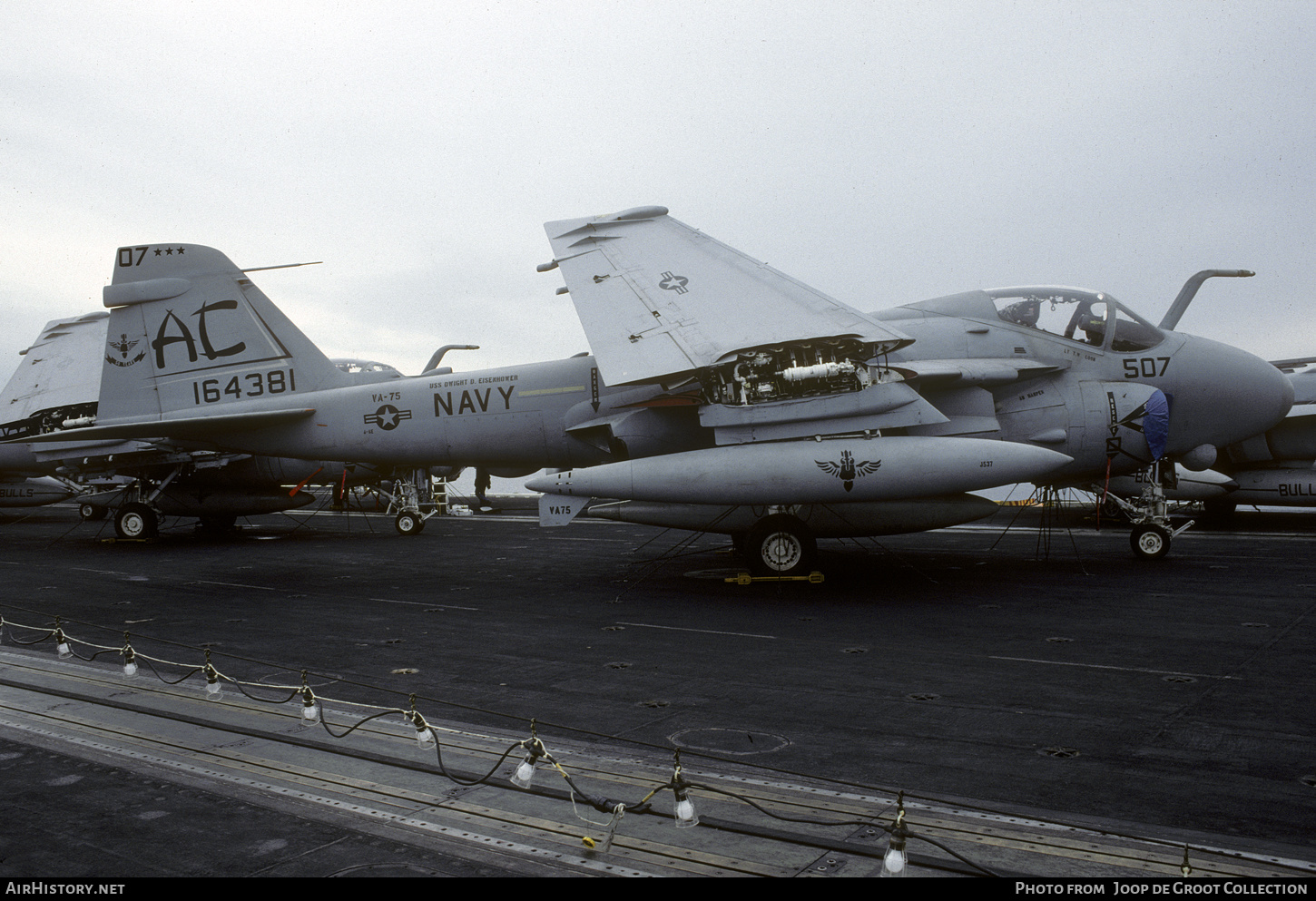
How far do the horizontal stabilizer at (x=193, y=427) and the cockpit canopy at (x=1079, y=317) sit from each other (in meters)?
12.3

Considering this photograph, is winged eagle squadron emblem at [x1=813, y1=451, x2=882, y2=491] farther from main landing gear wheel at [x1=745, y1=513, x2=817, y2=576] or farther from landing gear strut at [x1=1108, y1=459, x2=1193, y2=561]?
landing gear strut at [x1=1108, y1=459, x2=1193, y2=561]

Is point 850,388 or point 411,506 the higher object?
point 850,388

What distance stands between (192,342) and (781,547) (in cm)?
1287

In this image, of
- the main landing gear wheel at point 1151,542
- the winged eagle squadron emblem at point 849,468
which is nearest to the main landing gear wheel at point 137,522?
the winged eagle squadron emblem at point 849,468

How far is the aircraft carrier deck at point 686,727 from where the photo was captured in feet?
14.0

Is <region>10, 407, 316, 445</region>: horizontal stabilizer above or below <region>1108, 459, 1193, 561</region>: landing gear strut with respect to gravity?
above

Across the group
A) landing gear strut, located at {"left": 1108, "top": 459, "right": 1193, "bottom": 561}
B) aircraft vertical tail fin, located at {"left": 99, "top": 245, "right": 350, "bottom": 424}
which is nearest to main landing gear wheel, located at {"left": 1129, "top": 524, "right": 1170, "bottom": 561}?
landing gear strut, located at {"left": 1108, "top": 459, "right": 1193, "bottom": 561}

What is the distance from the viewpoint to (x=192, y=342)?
1750 cm

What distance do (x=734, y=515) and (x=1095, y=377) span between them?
6.12 meters

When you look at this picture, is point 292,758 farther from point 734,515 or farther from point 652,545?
point 652,545

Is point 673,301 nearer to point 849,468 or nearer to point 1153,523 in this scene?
point 849,468

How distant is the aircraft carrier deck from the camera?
426 cm

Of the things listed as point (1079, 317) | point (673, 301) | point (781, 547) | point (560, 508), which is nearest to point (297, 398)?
point (560, 508)

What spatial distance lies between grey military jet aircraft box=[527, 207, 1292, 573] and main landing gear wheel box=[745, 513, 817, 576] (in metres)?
0.03
